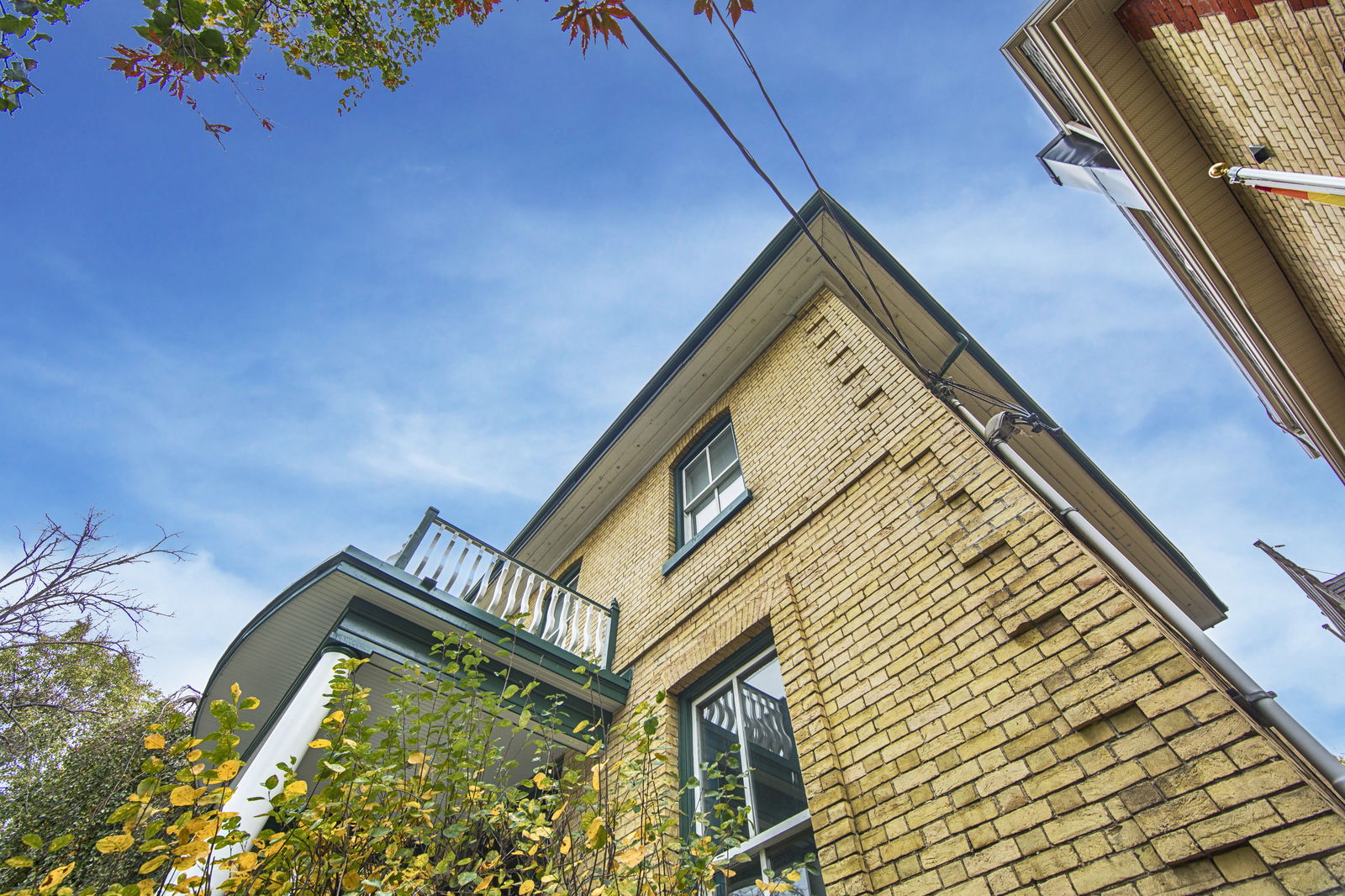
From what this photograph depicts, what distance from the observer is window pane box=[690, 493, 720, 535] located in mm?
6965

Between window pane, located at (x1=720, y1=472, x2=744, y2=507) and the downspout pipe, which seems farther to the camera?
window pane, located at (x1=720, y1=472, x2=744, y2=507)

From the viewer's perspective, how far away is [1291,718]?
2.33m

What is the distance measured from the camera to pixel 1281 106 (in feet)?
14.5

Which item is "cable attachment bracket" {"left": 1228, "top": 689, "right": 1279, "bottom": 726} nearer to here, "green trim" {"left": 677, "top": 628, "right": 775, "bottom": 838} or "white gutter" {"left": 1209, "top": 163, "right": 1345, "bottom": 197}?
"white gutter" {"left": 1209, "top": 163, "right": 1345, "bottom": 197}

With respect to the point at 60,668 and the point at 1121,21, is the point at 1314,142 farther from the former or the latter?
the point at 60,668

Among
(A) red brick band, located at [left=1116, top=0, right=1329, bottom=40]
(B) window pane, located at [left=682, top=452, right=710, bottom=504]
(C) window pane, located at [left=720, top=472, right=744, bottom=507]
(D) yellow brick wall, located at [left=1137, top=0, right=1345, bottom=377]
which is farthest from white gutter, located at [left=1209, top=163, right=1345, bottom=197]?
(B) window pane, located at [left=682, top=452, right=710, bottom=504]

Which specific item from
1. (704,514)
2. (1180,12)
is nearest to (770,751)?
(704,514)

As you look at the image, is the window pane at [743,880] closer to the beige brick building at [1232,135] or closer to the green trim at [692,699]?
the green trim at [692,699]

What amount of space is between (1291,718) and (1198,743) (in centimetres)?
32

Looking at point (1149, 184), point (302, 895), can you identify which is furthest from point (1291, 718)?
point (1149, 184)

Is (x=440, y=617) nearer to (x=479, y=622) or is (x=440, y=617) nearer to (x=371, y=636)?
(x=479, y=622)

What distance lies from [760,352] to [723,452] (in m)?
1.32

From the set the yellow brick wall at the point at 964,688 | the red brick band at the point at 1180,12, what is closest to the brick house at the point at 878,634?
the yellow brick wall at the point at 964,688

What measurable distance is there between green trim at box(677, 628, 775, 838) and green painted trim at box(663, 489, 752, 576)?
4.77 feet
